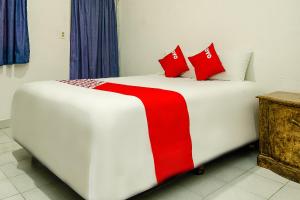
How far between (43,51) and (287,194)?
333 centimetres

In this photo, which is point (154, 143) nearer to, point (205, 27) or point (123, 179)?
point (123, 179)

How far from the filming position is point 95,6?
13.5 feet

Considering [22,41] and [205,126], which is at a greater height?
[22,41]

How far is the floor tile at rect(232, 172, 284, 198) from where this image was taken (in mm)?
1905

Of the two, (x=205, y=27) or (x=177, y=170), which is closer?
(x=177, y=170)

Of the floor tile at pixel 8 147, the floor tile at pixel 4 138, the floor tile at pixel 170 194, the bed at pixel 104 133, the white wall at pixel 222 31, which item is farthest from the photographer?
the floor tile at pixel 4 138

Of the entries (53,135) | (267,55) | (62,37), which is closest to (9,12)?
(62,37)

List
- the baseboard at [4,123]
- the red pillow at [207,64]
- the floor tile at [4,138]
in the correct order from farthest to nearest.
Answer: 1. the baseboard at [4,123]
2. the floor tile at [4,138]
3. the red pillow at [207,64]

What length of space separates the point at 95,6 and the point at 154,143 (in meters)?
3.09

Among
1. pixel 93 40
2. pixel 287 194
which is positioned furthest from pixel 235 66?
pixel 93 40

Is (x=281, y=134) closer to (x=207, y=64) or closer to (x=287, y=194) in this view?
(x=287, y=194)

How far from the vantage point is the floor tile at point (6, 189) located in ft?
6.03

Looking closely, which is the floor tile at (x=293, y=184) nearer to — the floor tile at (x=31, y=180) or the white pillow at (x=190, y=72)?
the white pillow at (x=190, y=72)

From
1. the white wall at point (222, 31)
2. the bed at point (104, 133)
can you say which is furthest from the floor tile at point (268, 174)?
the white wall at point (222, 31)
